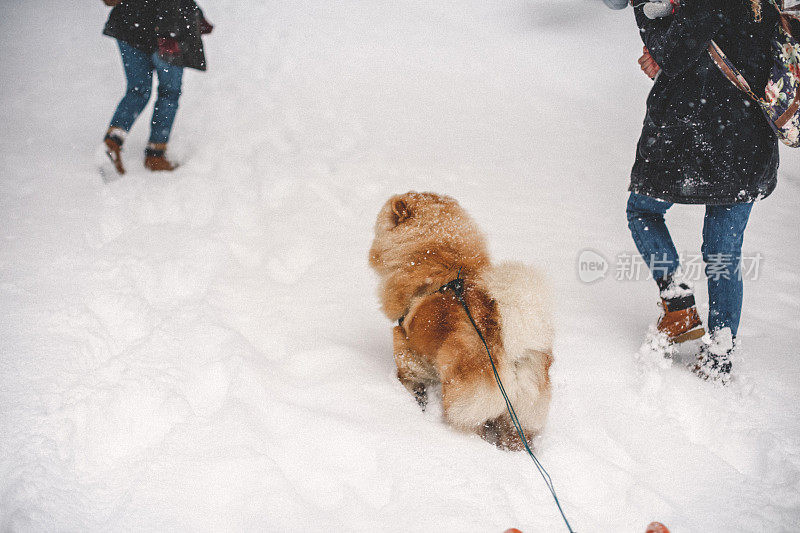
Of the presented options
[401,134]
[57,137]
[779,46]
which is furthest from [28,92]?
[779,46]

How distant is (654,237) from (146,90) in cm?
332

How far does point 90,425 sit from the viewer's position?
1411 millimetres

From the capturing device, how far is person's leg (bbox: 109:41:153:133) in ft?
9.86

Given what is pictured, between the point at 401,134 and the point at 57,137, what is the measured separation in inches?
108

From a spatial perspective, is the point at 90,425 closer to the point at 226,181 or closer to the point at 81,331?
the point at 81,331

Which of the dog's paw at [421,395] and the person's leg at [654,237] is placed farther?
the person's leg at [654,237]

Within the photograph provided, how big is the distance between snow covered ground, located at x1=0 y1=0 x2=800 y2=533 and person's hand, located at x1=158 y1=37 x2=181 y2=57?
30.8 inches

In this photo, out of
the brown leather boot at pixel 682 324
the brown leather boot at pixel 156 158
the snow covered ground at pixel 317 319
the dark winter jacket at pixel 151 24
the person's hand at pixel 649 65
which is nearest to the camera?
the snow covered ground at pixel 317 319

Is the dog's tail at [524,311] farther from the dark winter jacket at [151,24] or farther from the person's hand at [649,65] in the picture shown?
the dark winter jacket at [151,24]

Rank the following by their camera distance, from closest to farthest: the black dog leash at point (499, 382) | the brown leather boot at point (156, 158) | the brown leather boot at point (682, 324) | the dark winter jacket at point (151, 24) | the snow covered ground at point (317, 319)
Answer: the snow covered ground at point (317, 319) < the black dog leash at point (499, 382) < the brown leather boot at point (682, 324) < the dark winter jacket at point (151, 24) < the brown leather boot at point (156, 158)

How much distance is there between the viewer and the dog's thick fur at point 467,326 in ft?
4.86

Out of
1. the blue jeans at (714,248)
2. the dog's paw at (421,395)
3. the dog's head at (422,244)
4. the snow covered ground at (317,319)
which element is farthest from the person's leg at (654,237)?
the dog's paw at (421,395)

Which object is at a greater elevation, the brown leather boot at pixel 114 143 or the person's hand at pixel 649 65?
the person's hand at pixel 649 65

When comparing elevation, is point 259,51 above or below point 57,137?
above
